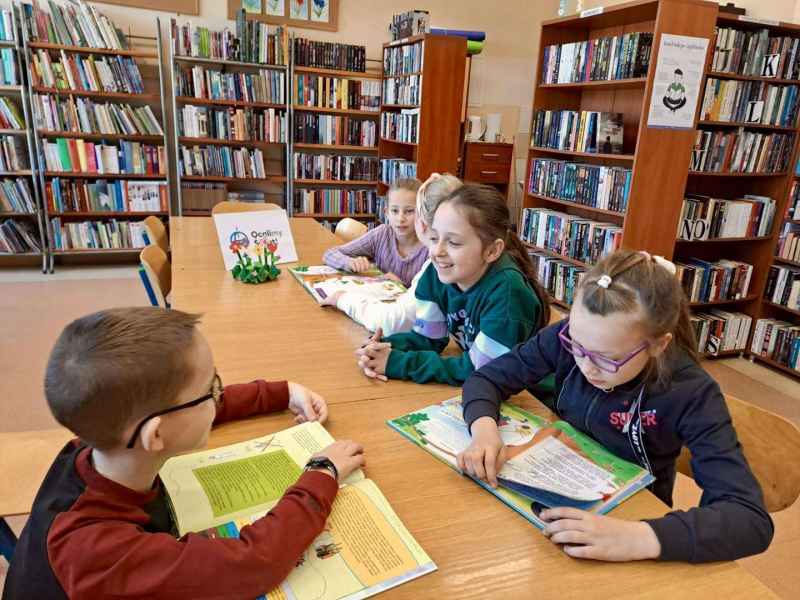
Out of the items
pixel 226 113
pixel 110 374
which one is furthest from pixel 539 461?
pixel 226 113

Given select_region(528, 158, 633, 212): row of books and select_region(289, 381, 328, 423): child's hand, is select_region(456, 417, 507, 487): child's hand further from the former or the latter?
select_region(528, 158, 633, 212): row of books

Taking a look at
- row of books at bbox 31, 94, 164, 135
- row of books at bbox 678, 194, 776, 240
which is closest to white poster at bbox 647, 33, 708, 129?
row of books at bbox 678, 194, 776, 240

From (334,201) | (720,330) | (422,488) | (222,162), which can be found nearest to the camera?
(422,488)

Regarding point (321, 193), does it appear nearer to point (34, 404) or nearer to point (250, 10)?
point (250, 10)

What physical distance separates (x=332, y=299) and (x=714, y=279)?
2.63 metres

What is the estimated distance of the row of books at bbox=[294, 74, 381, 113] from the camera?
4.98 m

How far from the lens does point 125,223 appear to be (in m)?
4.73

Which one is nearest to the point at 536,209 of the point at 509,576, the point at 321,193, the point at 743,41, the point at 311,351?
the point at 743,41

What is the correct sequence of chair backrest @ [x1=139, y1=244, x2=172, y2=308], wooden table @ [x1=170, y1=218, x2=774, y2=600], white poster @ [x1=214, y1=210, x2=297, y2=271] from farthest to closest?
white poster @ [x1=214, y1=210, x2=297, y2=271], chair backrest @ [x1=139, y1=244, x2=172, y2=308], wooden table @ [x1=170, y1=218, x2=774, y2=600]

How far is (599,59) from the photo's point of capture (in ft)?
10.9

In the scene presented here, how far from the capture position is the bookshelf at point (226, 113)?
4.64 meters

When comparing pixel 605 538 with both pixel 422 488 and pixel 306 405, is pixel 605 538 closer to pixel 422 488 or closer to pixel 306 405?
pixel 422 488

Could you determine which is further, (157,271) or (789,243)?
(789,243)

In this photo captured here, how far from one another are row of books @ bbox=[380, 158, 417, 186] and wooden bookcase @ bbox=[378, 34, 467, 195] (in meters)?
0.18
